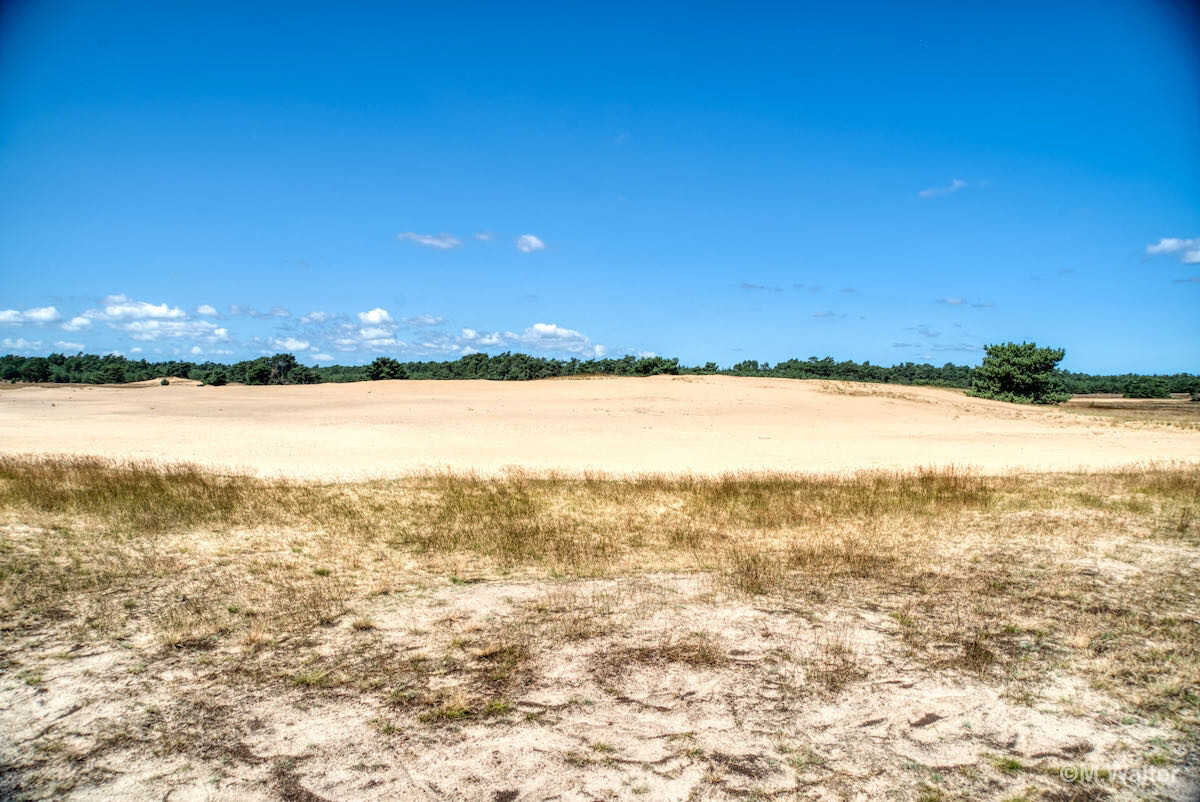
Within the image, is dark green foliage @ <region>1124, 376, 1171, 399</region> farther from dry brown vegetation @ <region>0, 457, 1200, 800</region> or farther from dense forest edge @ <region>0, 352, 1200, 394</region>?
dry brown vegetation @ <region>0, 457, 1200, 800</region>

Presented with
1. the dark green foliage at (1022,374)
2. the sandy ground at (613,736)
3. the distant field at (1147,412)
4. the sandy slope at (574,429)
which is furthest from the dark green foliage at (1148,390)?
the sandy ground at (613,736)

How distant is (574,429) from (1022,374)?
145 ft

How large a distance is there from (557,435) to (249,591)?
22905 millimetres

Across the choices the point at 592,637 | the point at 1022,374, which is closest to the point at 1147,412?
the point at 1022,374

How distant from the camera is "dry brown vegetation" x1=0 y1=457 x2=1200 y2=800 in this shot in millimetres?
4301

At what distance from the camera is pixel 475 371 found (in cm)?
10312

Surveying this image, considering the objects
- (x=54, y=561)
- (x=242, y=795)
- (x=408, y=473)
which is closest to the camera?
(x=242, y=795)

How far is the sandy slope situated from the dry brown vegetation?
8.39 meters

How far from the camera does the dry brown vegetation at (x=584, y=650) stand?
4.30m

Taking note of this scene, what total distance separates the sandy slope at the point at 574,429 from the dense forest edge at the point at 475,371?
66.8ft

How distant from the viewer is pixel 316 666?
5.76 meters

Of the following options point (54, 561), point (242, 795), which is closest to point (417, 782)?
point (242, 795)

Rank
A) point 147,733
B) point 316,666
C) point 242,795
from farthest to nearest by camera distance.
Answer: point 316,666
point 147,733
point 242,795

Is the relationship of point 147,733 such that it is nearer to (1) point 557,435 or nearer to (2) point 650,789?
(2) point 650,789
